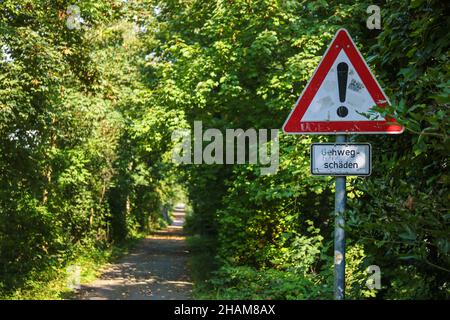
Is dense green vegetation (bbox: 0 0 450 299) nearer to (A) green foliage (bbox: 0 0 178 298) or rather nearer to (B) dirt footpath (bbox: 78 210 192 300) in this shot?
(A) green foliage (bbox: 0 0 178 298)

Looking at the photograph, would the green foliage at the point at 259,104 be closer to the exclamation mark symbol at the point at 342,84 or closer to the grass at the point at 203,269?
the grass at the point at 203,269

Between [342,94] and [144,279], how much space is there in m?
15.0

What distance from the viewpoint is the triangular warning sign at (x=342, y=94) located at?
3.49 metres

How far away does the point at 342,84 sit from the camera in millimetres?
3547

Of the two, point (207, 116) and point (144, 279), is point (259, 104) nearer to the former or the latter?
point (207, 116)

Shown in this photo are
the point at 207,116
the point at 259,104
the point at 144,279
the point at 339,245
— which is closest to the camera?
the point at 339,245

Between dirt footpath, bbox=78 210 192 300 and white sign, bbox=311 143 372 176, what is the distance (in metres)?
10.7

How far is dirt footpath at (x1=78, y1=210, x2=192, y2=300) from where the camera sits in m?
14.0

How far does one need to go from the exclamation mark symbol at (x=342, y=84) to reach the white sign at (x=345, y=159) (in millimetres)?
221

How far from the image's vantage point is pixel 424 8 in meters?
3.79

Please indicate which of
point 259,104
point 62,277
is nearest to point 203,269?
point 62,277

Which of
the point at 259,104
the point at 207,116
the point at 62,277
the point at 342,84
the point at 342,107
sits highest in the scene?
the point at 259,104

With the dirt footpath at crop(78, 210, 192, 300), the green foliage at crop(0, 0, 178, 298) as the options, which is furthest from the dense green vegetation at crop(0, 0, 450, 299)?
the dirt footpath at crop(78, 210, 192, 300)
